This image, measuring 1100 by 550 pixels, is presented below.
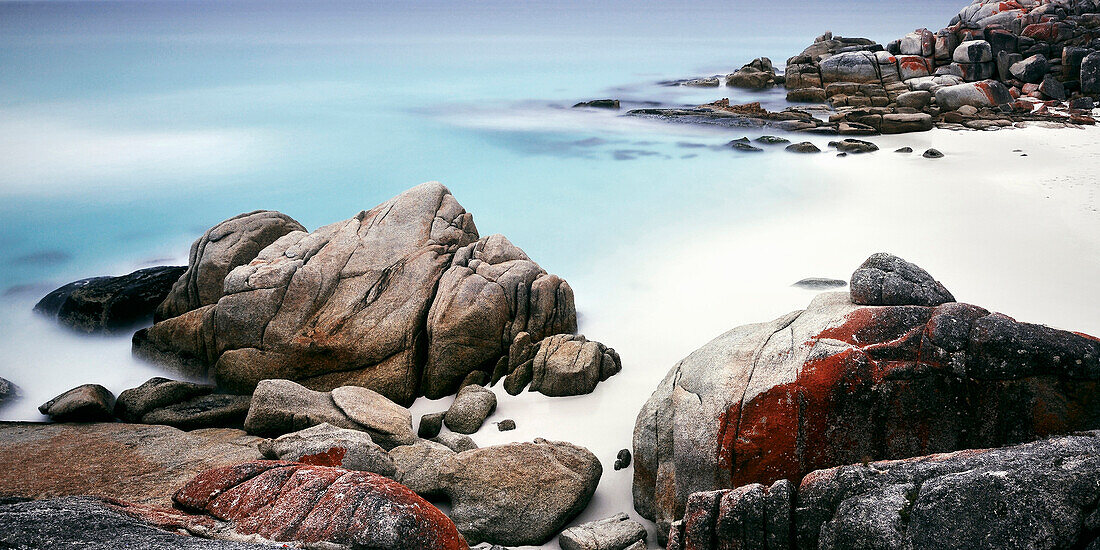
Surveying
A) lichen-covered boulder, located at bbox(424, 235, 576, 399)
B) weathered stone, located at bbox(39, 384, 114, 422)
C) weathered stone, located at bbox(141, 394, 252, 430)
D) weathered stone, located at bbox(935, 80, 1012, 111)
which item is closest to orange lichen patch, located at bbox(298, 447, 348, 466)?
weathered stone, located at bbox(141, 394, 252, 430)

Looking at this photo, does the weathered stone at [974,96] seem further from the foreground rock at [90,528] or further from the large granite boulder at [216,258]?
the foreground rock at [90,528]

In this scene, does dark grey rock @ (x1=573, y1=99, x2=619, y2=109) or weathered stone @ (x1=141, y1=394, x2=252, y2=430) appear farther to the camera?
dark grey rock @ (x1=573, y1=99, x2=619, y2=109)

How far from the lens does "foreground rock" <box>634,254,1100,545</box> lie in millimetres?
5637

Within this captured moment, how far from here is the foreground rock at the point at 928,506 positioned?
13.0 feet

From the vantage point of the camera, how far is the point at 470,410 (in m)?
8.71

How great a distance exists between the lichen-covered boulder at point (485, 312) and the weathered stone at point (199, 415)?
2.26 m

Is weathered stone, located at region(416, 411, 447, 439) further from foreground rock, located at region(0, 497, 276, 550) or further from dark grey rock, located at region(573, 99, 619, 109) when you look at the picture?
dark grey rock, located at region(573, 99, 619, 109)

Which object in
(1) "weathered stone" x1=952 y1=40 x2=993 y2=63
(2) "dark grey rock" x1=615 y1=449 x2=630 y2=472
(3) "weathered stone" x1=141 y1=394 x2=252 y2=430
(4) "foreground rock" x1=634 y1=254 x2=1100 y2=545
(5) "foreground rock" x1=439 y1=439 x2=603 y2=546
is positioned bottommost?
(2) "dark grey rock" x1=615 y1=449 x2=630 y2=472

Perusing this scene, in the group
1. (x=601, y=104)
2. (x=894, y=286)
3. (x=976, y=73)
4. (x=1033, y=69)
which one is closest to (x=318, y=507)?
(x=894, y=286)

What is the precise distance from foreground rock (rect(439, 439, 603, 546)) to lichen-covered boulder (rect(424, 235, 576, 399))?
8.30 ft

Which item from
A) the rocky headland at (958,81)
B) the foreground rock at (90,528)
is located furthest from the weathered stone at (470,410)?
the rocky headland at (958,81)

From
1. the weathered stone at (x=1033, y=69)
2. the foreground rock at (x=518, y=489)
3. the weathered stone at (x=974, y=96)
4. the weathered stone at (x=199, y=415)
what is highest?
the weathered stone at (x=1033, y=69)

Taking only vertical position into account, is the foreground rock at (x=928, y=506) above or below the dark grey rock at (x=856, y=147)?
below

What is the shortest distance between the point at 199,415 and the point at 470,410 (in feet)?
10.6
